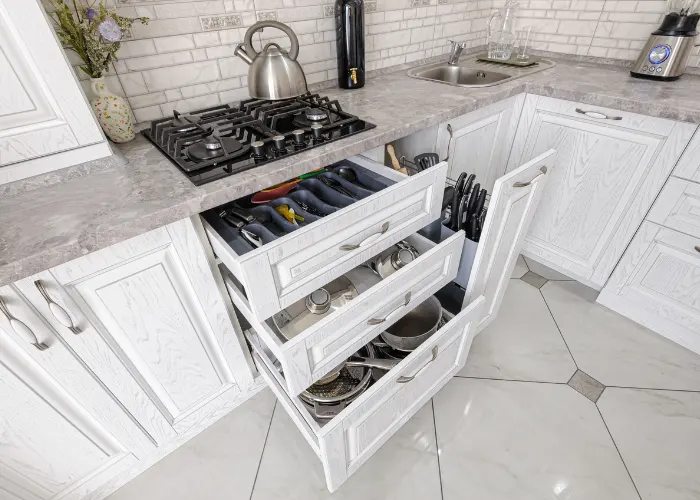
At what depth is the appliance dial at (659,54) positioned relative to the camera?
4.43 feet

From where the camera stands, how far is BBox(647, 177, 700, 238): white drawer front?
121 cm

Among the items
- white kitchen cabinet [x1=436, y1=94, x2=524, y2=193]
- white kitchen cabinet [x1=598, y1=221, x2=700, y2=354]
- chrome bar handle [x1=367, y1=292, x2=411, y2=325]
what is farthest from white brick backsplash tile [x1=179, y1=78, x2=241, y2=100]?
white kitchen cabinet [x1=598, y1=221, x2=700, y2=354]

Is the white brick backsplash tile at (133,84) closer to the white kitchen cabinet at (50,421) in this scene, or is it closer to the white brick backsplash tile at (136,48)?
the white brick backsplash tile at (136,48)

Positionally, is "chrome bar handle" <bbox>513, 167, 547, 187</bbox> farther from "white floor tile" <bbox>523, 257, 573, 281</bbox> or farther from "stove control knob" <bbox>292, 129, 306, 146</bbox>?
"white floor tile" <bbox>523, 257, 573, 281</bbox>

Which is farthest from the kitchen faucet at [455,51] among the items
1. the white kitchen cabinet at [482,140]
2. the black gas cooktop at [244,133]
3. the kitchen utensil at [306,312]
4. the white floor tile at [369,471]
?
the white floor tile at [369,471]

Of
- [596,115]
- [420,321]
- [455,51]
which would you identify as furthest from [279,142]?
[455,51]

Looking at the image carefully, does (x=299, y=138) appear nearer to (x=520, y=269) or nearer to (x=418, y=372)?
(x=418, y=372)

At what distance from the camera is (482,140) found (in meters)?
1.52

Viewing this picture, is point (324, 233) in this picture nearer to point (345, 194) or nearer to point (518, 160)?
point (345, 194)

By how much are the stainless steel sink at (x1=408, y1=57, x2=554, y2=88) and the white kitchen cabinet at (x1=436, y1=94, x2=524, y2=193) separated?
0.25 metres

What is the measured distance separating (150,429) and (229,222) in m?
Answer: 0.67

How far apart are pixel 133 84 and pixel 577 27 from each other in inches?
79.3

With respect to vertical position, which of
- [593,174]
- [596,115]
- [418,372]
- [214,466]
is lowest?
[214,466]

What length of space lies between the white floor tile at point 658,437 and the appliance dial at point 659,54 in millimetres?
1274
